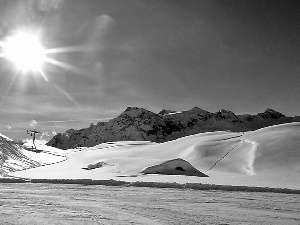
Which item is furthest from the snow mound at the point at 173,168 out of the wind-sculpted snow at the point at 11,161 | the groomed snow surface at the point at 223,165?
the wind-sculpted snow at the point at 11,161

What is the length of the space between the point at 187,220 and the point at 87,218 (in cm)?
212

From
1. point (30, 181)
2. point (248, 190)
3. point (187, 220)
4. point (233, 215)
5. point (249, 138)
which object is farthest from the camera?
point (249, 138)

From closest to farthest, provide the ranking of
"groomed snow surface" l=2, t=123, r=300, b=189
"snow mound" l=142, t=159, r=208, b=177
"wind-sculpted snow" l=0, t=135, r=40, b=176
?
1. "groomed snow surface" l=2, t=123, r=300, b=189
2. "snow mound" l=142, t=159, r=208, b=177
3. "wind-sculpted snow" l=0, t=135, r=40, b=176

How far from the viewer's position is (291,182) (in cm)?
1221

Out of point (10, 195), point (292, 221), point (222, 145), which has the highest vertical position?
point (222, 145)

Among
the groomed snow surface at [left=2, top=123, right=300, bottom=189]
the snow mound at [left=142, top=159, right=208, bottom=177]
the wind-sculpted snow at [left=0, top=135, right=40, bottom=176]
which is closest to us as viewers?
the groomed snow surface at [left=2, top=123, right=300, bottom=189]

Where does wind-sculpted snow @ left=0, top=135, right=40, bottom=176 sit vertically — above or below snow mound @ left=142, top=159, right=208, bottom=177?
above

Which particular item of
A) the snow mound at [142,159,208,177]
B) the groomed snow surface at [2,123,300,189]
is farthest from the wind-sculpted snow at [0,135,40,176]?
the snow mound at [142,159,208,177]

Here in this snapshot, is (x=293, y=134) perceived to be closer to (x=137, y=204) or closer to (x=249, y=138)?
(x=249, y=138)

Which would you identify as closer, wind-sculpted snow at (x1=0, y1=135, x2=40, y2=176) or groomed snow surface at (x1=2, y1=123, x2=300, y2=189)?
groomed snow surface at (x1=2, y1=123, x2=300, y2=189)

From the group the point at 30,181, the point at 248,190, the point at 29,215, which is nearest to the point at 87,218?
the point at 29,215

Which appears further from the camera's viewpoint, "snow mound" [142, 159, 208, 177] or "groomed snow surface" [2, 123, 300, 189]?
"snow mound" [142, 159, 208, 177]

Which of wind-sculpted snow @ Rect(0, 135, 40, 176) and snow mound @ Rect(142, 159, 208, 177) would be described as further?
wind-sculpted snow @ Rect(0, 135, 40, 176)

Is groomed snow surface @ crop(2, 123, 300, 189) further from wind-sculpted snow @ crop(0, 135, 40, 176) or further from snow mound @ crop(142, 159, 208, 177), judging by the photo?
wind-sculpted snow @ crop(0, 135, 40, 176)
